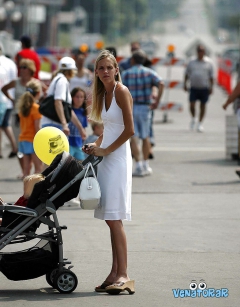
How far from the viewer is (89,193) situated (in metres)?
7.07

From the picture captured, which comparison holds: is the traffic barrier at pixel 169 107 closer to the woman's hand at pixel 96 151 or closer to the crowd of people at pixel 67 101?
the crowd of people at pixel 67 101

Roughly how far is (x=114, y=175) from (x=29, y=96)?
558 centimetres

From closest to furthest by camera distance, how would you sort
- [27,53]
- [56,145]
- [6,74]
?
[56,145] → [6,74] → [27,53]

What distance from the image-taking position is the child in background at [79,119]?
11750 millimetres

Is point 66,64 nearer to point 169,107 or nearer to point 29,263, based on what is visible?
point 29,263

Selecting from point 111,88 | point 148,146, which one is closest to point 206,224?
point 111,88

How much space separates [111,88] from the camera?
736 cm

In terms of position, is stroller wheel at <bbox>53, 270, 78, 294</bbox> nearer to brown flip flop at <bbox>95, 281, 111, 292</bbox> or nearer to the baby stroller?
the baby stroller

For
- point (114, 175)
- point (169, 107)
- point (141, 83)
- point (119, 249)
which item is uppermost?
point (141, 83)

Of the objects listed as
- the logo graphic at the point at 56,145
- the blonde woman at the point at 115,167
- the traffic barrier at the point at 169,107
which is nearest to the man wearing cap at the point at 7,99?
the logo graphic at the point at 56,145

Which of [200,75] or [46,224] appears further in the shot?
[200,75]

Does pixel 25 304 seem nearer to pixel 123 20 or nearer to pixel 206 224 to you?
pixel 206 224

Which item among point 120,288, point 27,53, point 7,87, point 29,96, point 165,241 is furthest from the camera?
point 27,53

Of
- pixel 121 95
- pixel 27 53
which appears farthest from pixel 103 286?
pixel 27 53
